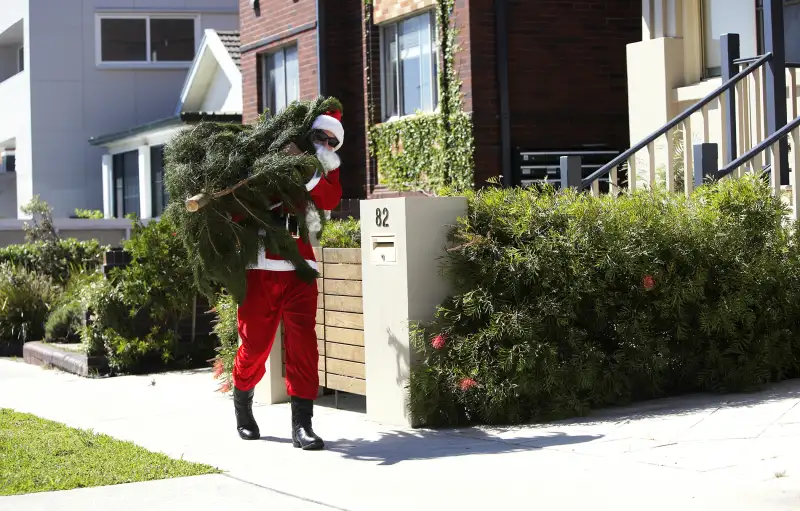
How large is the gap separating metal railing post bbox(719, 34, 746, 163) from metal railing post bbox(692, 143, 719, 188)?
3.88 feet

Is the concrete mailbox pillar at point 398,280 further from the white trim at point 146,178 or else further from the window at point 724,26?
the white trim at point 146,178

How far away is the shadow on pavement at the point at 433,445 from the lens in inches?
265

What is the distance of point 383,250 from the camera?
7789 millimetres

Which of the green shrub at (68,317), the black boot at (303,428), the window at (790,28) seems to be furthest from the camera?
the green shrub at (68,317)

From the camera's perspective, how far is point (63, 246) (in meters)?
16.0

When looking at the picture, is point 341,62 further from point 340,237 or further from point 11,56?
point 11,56

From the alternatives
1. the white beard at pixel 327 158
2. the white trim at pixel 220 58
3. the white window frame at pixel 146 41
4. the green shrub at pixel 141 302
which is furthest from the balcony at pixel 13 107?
the white beard at pixel 327 158

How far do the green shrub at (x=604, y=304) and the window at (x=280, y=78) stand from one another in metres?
11.1

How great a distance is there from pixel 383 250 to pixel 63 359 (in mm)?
5581

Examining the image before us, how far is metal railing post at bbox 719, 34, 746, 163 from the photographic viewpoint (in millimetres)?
10539

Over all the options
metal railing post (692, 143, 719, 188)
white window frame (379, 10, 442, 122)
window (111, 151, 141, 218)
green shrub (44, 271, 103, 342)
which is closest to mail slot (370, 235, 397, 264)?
metal railing post (692, 143, 719, 188)

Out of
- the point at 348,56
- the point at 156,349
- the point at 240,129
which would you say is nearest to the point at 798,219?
the point at 240,129

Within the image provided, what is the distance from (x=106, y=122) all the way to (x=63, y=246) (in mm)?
13832

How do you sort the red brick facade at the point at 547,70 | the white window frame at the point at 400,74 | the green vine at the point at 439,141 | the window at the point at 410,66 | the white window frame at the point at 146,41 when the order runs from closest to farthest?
the red brick facade at the point at 547,70 < the green vine at the point at 439,141 < the white window frame at the point at 400,74 < the window at the point at 410,66 < the white window frame at the point at 146,41
